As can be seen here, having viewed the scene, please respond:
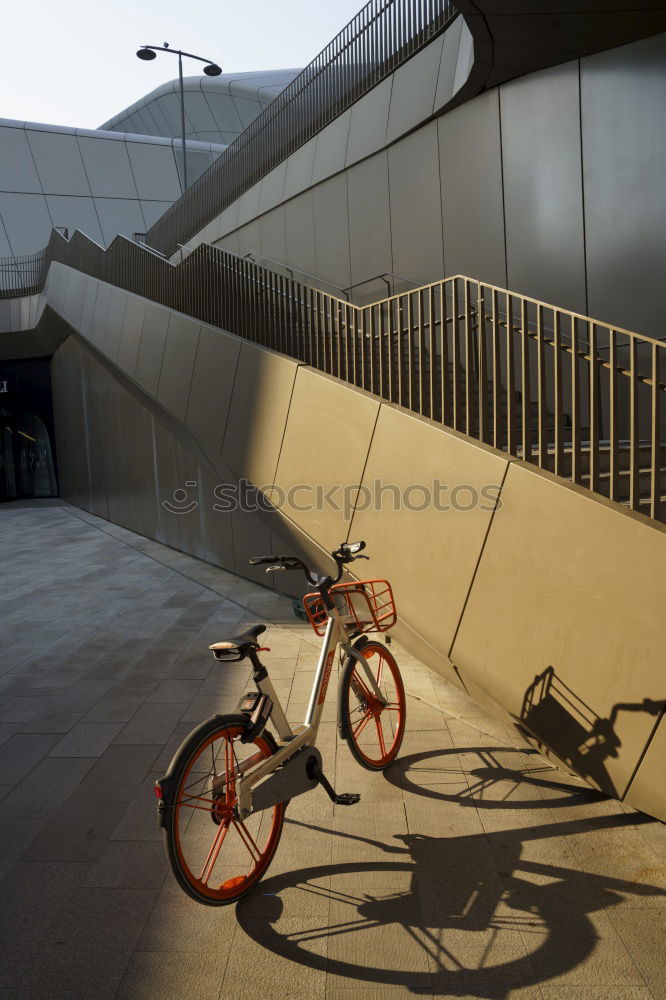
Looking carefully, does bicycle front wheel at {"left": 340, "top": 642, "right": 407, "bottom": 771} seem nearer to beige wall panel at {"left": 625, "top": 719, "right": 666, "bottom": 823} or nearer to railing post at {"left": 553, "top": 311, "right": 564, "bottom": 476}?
beige wall panel at {"left": 625, "top": 719, "right": 666, "bottom": 823}

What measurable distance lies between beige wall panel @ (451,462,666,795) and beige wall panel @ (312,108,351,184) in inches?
384

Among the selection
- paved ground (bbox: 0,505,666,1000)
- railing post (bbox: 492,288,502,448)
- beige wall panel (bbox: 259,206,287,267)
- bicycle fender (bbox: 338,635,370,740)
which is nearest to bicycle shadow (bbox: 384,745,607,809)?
paved ground (bbox: 0,505,666,1000)

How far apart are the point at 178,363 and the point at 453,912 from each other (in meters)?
7.94

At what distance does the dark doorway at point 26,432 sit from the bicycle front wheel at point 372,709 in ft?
85.1

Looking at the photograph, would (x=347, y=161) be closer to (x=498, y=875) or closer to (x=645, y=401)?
(x=645, y=401)

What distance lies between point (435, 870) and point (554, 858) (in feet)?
1.90

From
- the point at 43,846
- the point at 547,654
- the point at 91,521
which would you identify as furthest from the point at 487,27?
the point at 91,521

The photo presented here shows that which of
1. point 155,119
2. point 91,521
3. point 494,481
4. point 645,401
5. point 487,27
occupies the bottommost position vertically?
point 91,521

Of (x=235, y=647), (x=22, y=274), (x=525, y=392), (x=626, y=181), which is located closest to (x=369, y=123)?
(x=626, y=181)

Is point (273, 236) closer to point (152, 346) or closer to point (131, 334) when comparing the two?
point (131, 334)

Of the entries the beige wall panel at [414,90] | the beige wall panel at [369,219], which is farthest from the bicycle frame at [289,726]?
the beige wall panel at [414,90]

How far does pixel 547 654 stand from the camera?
171 inches

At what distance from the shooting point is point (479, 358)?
5320mm

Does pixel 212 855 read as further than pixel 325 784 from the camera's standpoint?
No
